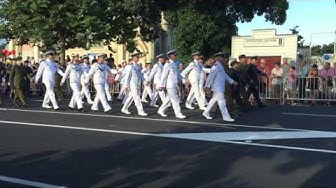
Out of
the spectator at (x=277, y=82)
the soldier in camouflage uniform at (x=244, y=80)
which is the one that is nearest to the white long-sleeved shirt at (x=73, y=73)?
the soldier in camouflage uniform at (x=244, y=80)

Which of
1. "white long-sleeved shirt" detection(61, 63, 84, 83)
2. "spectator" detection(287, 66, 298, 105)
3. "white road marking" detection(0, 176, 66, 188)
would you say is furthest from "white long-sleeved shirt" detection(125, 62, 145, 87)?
"white road marking" detection(0, 176, 66, 188)

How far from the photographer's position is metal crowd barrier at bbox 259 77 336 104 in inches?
873

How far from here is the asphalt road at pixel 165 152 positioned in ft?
26.0

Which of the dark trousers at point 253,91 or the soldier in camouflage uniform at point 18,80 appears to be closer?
the dark trousers at point 253,91

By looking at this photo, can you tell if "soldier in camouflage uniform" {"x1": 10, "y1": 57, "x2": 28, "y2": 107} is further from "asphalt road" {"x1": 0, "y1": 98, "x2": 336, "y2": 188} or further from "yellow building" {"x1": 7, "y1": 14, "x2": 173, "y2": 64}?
"yellow building" {"x1": 7, "y1": 14, "x2": 173, "y2": 64}

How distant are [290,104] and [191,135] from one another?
1102cm

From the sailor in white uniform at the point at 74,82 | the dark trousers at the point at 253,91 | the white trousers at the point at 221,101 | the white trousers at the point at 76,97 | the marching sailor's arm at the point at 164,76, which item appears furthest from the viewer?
the dark trousers at the point at 253,91

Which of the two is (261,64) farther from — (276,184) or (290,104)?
(276,184)

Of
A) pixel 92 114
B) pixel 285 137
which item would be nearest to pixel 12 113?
pixel 92 114

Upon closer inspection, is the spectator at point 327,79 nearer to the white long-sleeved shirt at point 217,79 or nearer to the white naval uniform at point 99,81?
the white long-sleeved shirt at point 217,79

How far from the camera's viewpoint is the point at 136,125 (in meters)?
14.1

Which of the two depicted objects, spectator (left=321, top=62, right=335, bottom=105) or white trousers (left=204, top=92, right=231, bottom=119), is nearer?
white trousers (left=204, top=92, right=231, bottom=119)

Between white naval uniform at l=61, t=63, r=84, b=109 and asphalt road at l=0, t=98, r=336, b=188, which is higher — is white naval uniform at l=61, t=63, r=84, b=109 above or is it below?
above

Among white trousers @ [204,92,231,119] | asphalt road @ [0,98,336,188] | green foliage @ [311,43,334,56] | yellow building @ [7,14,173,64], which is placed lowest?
asphalt road @ [0,98,336,188]
